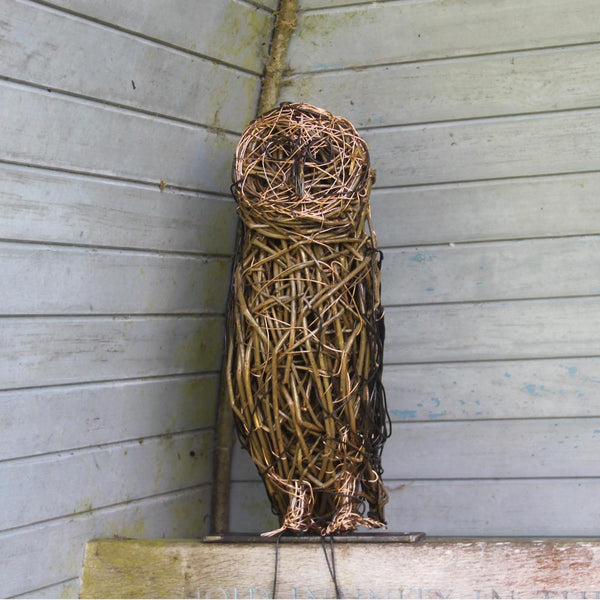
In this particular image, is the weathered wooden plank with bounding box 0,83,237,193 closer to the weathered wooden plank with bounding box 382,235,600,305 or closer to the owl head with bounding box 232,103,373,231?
the owl head with bounding box 232,103,373,231

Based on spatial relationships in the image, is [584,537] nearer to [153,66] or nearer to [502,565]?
[502,565]

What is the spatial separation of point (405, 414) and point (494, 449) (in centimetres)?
21

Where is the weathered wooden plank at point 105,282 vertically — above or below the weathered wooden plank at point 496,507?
above

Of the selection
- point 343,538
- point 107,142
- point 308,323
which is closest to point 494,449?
point 343,538

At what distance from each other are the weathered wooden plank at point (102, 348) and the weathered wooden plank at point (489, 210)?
48 centimetres

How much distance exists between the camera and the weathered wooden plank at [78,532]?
4.60 ft

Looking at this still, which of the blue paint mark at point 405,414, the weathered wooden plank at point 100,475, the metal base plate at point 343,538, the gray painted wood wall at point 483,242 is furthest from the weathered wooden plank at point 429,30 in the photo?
the metal base plate at point 343,538

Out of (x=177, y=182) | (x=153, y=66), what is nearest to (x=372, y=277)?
(x=177, y=182)

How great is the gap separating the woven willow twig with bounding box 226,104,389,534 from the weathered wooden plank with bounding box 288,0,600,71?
1.41ft

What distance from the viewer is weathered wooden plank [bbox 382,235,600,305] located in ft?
5.65

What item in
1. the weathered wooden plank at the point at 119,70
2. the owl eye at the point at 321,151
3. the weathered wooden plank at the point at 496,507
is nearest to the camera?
the weathered wooden plank at the point at 119,70

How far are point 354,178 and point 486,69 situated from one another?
21.6 inches

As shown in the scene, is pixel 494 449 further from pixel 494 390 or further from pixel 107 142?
pixel 107 142

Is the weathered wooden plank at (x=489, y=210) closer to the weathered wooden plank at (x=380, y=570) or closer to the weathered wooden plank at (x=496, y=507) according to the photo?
the weathered wooden plank at (x=496, y=507)
